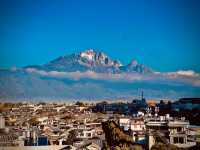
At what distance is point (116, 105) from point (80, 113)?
1.13 metres

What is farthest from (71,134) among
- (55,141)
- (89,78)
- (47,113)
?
(47,113)

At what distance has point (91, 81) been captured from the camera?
729 cm

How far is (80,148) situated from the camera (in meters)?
6.22

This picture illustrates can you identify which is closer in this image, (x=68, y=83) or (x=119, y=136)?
(x=119, y=136)

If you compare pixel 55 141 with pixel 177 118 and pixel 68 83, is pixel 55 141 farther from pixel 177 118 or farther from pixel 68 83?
pixel 177 118

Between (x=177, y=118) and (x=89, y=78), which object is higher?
(x=89, y=78)

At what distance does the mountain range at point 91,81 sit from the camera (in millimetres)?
6602

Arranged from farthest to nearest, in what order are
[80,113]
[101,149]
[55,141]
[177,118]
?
[80,113] → [177,118] → [55,141] → [101,149]

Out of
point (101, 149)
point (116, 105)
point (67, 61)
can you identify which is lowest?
point (101, 149)

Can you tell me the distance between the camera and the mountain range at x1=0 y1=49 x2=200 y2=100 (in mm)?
6602

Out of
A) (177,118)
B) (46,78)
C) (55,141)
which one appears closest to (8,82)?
(46,78)

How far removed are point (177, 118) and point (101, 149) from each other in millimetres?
1529

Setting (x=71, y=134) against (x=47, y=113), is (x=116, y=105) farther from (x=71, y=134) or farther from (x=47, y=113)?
(x=47, y=113)

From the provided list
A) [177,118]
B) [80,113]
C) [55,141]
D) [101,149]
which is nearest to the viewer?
[101,149]
